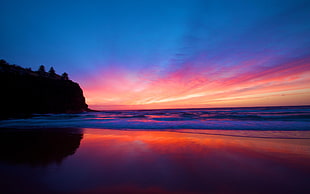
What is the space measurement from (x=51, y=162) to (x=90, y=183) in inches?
70.3

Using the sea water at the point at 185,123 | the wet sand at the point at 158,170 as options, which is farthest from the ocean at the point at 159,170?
the sea water at the point at 185,123

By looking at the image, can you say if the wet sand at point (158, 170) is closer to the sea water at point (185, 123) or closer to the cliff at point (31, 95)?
the sea water at point (185, 123)

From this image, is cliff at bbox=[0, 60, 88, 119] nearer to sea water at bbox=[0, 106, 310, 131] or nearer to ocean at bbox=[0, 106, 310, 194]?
sea water at bbox=[0, 106, 310, 131]

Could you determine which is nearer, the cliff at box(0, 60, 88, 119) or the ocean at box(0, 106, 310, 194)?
the ocean at box(0, 106, 310, 194)

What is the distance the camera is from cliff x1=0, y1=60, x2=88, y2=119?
77.2ft

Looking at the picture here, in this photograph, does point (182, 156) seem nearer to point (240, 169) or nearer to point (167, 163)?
point (167, 163)

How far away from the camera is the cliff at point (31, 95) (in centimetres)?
2352

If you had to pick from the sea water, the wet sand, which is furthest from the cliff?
the wet sand

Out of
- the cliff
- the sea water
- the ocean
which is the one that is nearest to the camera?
the ocean

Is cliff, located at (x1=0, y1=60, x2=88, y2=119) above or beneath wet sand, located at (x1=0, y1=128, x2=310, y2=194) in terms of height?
above

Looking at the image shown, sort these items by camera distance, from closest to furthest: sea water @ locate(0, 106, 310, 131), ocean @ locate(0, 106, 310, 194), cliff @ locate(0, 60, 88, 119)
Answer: ocean @ locate(0, 106, 310, 194) < sea water @ locate(0, 106, 310, 131) < cliff @ locate(0, 60, 88, 119)

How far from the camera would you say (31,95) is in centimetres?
2725

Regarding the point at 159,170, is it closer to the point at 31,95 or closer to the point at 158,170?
the point at 158,170

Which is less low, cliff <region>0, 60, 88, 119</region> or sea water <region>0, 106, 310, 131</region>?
cliff <region>0, 60, 88, 119</region>
